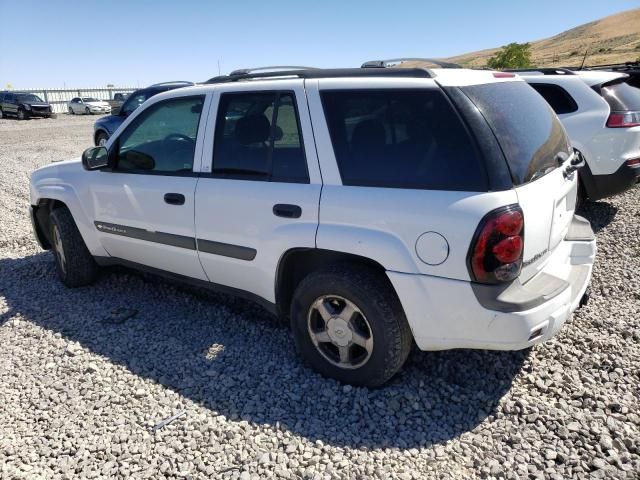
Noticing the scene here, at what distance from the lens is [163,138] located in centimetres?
378

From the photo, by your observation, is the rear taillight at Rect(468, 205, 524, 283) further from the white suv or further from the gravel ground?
the gravel ground

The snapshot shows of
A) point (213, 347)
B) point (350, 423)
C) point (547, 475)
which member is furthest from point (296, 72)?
point (547, 475)

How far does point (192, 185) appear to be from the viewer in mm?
3400

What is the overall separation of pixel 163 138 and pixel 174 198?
60 cm

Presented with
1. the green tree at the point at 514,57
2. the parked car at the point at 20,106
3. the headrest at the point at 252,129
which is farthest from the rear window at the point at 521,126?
the green tree at the point at 514,57

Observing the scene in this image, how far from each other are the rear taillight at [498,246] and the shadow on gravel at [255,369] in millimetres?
907

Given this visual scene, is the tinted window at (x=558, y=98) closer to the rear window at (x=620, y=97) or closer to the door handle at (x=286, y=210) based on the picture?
the rear window at (x=620, y=97)

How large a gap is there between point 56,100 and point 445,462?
169 feet

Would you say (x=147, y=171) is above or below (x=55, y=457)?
above

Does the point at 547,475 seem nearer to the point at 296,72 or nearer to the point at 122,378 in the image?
the point at 122,378

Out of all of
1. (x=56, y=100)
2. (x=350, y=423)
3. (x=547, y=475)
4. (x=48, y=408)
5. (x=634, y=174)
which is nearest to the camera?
(x=547, y=475)

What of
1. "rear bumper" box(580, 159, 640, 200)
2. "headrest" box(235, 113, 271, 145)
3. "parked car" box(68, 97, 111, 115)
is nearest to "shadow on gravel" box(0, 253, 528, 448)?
"headrest" box(235, 113, 271, 145)

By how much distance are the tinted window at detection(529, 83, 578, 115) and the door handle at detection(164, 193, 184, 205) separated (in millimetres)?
4549

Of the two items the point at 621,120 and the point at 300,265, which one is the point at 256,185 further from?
the point at 621,120
